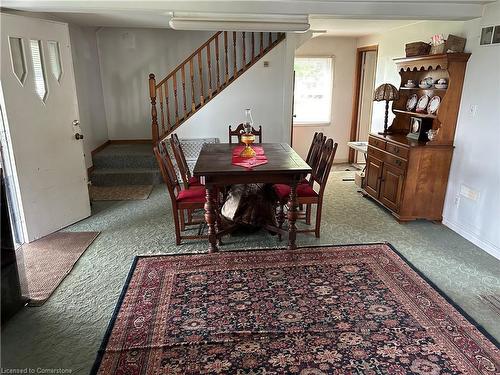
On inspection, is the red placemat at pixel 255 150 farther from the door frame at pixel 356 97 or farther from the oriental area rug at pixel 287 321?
the door frame at pixel 356 97

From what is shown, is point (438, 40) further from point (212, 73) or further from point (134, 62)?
point (134, 62)

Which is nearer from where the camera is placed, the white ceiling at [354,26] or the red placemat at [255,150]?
the red placemat at [255,150]

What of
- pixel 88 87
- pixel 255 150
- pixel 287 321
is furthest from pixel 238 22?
pixel 287 321

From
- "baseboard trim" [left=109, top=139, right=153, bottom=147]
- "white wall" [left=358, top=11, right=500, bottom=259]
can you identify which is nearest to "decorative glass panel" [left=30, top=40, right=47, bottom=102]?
"baseboard trim" [left=109, top=139, right=153, bottom=147]

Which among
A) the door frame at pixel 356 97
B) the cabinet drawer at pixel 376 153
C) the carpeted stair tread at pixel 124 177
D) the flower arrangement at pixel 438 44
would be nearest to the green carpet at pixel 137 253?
the carpeted stair tread at pixel 124 177

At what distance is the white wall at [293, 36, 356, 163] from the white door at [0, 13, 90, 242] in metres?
4.10

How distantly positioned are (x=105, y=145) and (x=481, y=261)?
556cm

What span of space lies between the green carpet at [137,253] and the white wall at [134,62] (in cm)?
205

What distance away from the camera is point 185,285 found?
2.78 metres

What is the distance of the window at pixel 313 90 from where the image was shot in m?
6.59

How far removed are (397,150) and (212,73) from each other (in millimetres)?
3417

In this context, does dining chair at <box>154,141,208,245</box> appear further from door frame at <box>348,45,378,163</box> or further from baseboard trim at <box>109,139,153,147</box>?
door frame at <box>348,45,378,163</box>

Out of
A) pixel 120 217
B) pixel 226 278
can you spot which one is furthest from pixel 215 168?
pixel 120 217

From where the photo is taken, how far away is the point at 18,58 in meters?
3.29
